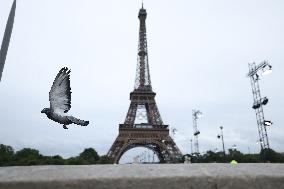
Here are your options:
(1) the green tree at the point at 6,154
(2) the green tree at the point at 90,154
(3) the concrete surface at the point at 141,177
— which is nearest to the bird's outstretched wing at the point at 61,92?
(3) the concrete surface at the point at 141,177

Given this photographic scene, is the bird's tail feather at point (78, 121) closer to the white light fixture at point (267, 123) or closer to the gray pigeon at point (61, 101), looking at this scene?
the gray pigeon at point (61, 101)

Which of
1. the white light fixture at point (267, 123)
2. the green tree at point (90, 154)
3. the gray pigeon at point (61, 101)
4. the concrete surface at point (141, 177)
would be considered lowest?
the concrete surface at point (141, 177)

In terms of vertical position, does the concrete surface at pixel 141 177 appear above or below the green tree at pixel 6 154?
below

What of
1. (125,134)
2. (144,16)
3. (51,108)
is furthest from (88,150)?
(51,108)

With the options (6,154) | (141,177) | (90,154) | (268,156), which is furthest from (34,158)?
(141,177)

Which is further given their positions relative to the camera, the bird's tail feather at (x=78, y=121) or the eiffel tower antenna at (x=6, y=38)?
the bird's tail feather at (x=78, y=121)

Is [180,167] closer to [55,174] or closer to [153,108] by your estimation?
[55,174]

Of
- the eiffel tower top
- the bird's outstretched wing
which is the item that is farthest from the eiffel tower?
the bird's outstretched wing
